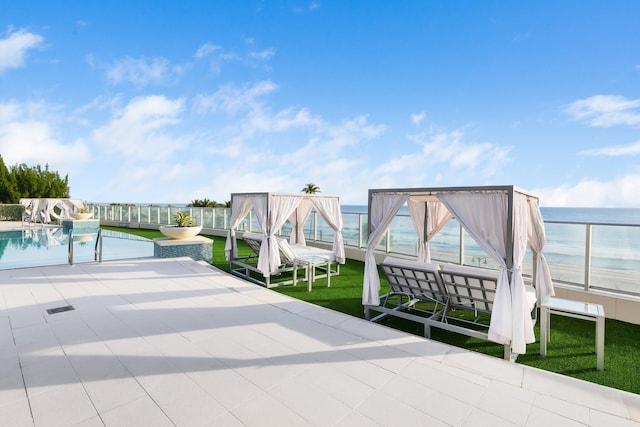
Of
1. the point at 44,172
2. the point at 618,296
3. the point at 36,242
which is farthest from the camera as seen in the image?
the point at 44,172

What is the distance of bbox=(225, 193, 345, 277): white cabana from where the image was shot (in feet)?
23.1

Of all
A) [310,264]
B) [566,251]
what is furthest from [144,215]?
[566,251]

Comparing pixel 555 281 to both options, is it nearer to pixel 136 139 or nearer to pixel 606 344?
pixel 606 344

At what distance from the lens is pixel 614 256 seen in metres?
5.45

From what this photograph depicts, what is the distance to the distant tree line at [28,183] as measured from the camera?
32.8m

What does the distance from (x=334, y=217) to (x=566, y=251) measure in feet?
16.2

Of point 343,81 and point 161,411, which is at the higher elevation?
point 343,81

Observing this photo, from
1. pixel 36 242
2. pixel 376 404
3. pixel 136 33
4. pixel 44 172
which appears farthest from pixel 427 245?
pixel 44 172

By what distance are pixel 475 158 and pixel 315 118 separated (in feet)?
67.9

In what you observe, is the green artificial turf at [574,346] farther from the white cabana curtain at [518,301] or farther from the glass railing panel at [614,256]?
the glass railing panel at [614,256]

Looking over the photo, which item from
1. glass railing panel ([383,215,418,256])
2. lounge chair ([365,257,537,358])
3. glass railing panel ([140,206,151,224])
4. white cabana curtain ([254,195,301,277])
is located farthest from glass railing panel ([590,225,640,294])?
glass railing panel ([140,206,151,224])

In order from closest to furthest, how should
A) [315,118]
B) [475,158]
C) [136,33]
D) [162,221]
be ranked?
[136,33] < [162,221] < [315,118] < [475,158]

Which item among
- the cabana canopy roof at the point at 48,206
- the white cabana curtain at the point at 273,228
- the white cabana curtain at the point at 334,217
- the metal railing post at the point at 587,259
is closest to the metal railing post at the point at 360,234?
the white cabana curtain at the point at 334,217

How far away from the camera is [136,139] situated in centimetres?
1944
